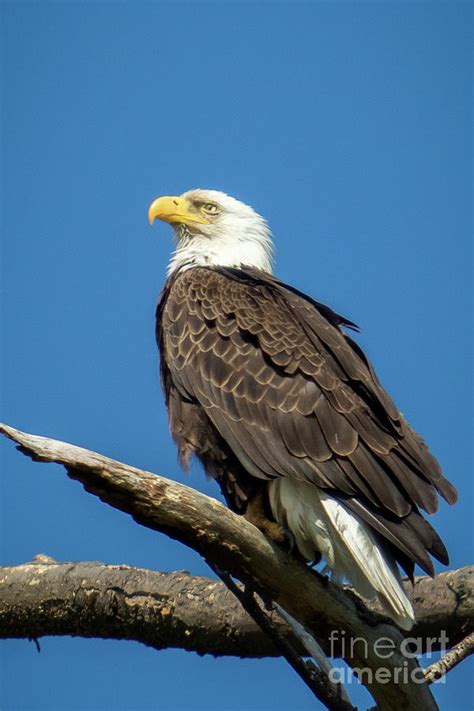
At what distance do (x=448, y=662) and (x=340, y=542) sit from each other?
704 millimetres

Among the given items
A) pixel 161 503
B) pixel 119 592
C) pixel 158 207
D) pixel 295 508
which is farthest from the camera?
pixel 158 207

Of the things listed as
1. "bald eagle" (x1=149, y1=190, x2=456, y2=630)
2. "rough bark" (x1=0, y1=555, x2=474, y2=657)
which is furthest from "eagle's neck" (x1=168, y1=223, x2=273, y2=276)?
"rough bark" (x1=0, y1=555, x2=474, y2=657)

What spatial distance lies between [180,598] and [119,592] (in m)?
0.33

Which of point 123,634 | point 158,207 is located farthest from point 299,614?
point 158,207

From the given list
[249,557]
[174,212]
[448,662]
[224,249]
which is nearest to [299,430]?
[249,557]

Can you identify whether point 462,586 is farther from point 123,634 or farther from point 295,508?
point 123,634

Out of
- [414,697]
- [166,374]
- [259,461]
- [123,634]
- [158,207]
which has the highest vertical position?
[158,207]

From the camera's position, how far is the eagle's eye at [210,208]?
24.2ft

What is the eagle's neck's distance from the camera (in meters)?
7.01

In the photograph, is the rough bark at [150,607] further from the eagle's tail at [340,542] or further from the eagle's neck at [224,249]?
the eagle's neck at [224,249]

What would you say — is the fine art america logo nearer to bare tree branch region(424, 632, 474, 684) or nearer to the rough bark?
bare tree branch region(424, 632, 474, 684)

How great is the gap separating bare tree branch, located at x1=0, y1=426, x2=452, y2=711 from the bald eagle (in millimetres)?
172

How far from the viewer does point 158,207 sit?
722 centimetres

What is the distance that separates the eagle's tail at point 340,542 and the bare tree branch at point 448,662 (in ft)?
0.65
